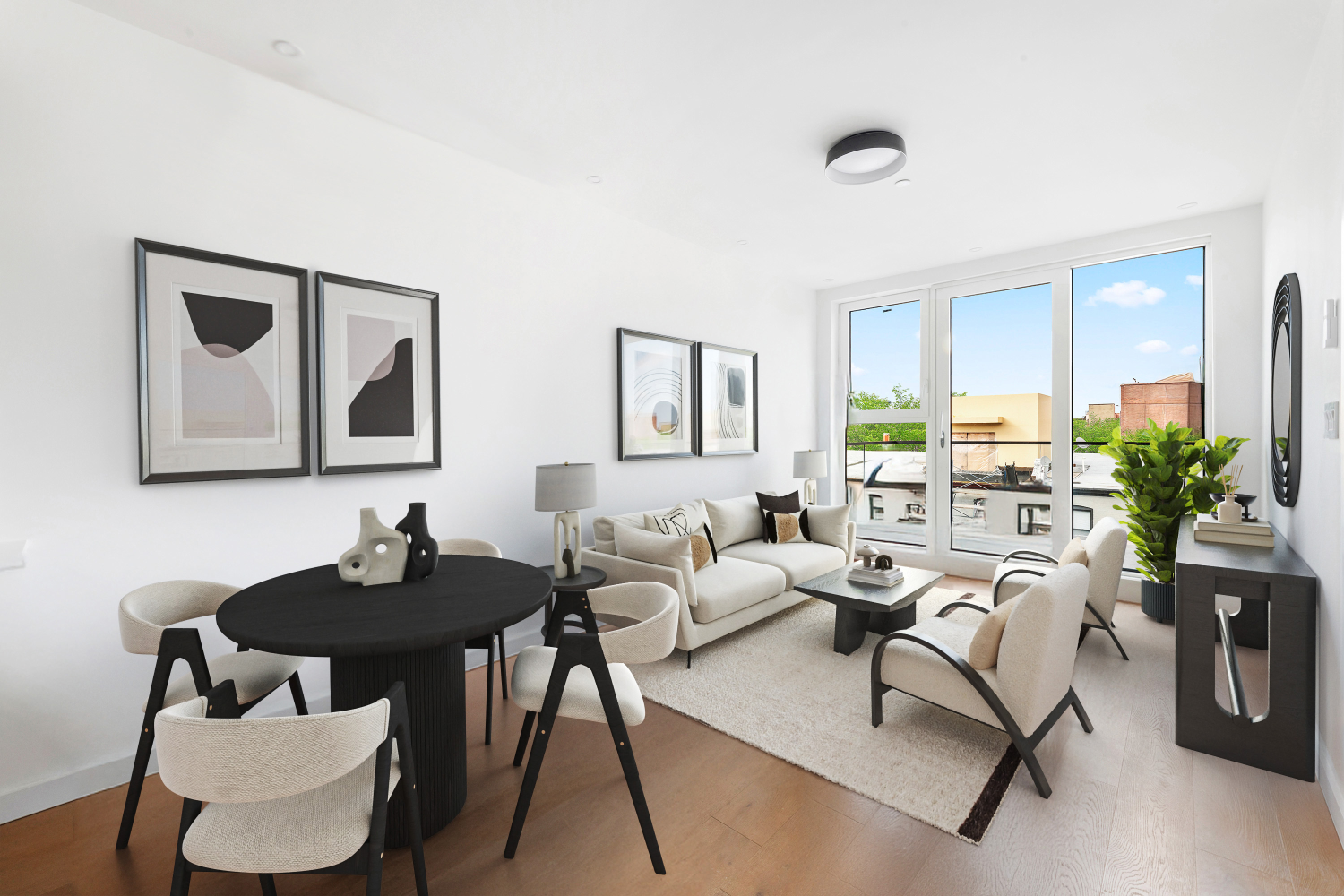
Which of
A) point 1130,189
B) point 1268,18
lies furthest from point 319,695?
point 1130,189

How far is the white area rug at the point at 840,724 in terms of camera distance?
87.0 inches

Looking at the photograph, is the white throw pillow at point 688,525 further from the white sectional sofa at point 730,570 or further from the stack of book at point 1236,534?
the stack of book at point 1236,534

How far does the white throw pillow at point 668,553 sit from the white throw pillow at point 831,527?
71.0 inches

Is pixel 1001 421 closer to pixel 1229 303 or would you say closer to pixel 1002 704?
pixel 1229 303

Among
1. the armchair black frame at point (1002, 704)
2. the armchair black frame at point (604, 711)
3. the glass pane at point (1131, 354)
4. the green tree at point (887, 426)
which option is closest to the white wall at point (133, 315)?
the armchair black frame at point (604, 711)

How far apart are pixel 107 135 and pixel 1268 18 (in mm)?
4499

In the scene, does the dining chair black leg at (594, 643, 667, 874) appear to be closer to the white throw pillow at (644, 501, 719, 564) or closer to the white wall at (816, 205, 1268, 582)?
the white throw pillow at (644, 501, 719, 564)

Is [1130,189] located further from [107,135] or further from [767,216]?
[107,135]

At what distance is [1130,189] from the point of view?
3.86m

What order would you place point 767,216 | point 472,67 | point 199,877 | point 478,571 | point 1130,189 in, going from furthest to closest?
point 767,216 < point 1130,189 < point 472,67 < point 478,571 < point 199,877

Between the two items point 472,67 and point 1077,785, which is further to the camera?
point 472,67

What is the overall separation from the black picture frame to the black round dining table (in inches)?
134

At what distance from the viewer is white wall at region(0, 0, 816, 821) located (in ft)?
7.07

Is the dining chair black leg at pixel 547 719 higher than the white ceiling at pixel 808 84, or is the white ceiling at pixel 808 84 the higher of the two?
the white ceiling at pixel 808 84
